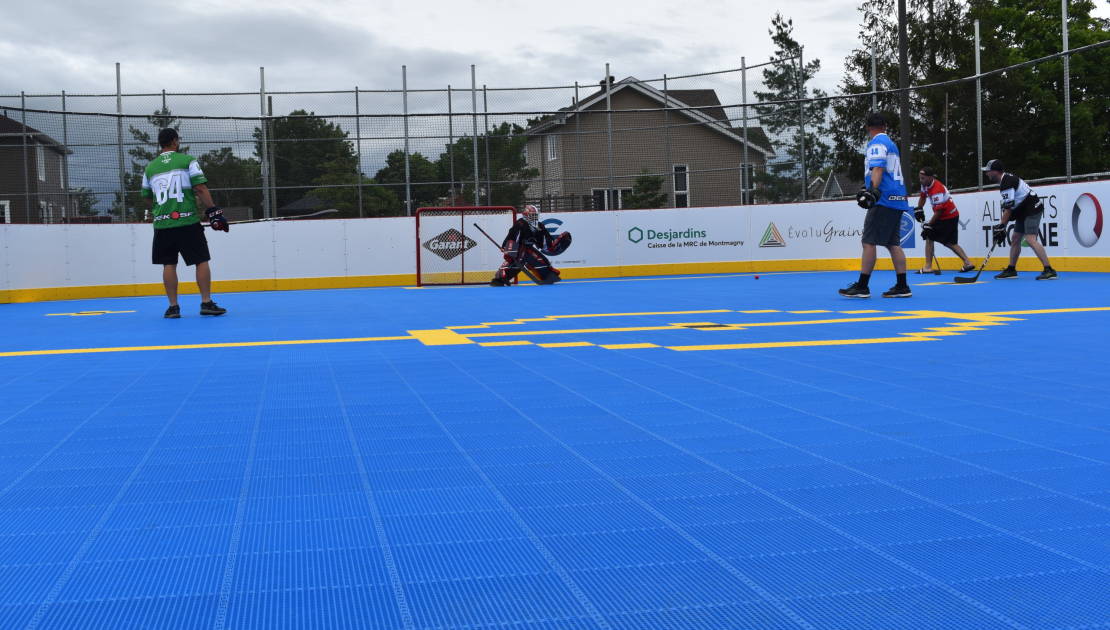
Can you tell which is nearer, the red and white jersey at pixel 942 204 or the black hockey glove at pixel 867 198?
the black hockey glove at pixel 867 198

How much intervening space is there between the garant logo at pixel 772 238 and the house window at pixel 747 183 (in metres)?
0.63

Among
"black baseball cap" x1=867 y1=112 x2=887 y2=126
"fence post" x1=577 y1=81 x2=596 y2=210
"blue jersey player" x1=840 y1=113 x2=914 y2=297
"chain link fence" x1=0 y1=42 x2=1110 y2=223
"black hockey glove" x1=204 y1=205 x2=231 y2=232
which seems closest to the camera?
"black baseball cap" x1=867 y1=112 x2=887 y2=126

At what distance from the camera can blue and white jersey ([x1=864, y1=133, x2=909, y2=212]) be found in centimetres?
1184

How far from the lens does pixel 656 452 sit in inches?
153

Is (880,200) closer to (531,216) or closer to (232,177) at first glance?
(531,216)

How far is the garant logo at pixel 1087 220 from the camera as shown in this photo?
636 inches

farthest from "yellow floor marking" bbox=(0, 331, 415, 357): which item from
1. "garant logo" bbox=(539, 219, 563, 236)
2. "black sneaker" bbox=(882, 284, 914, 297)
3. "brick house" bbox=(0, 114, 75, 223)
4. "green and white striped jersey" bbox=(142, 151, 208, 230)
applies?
"garant logo" bbox=(539, 219, 563, 236)

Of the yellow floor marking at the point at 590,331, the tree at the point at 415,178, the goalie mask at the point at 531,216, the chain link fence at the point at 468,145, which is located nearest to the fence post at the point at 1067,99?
the chain link fence at the point at 468,145

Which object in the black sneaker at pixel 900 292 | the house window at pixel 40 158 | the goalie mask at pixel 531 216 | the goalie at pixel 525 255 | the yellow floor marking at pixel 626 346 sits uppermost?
the house window at pixel 40 158

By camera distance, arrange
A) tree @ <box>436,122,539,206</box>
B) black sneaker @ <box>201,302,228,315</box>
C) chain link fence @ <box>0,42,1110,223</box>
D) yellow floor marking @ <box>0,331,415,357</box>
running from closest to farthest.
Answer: yellow floor marking @ <box>0,331,415,357</box> < black sneaker @ <box>201,302,228,315</box> < chain link fence @ <box>0,42,1110,223</box> < tree @ <box>436,122,539,206</box>

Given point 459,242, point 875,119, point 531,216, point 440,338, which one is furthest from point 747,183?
point 440,338

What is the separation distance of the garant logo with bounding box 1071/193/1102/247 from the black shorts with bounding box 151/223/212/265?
12.3 m

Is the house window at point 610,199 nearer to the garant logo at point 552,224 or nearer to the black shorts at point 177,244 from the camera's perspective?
the garant logo at point 552,224

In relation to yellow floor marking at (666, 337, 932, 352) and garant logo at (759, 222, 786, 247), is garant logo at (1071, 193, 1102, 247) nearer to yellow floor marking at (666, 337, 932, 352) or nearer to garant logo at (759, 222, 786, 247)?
garant logo at (759, 222, 786, 247)
